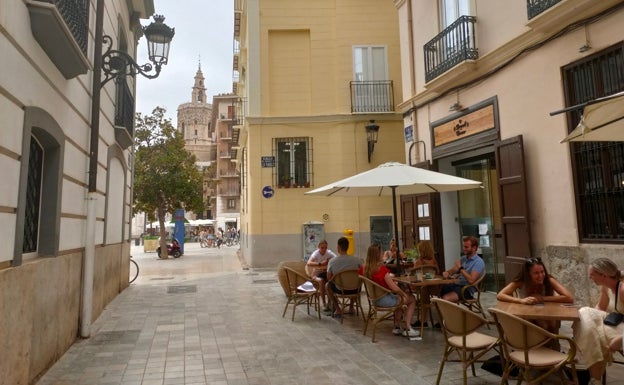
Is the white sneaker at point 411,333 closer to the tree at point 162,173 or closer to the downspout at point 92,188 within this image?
the downspout at point 92,188

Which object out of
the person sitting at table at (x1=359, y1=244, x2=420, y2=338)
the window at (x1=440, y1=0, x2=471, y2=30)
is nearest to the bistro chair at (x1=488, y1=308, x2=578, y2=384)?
the person sitting at table at (x1=359, y1=244, x2=420, y2=338)

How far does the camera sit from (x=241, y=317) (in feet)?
24.6

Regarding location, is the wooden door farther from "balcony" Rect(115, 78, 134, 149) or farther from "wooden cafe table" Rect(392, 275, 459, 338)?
"balcony" Rect(115, 78, 134, 149)

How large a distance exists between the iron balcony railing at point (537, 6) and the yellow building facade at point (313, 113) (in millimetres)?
8630

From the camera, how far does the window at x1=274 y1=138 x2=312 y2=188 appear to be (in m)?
15.2

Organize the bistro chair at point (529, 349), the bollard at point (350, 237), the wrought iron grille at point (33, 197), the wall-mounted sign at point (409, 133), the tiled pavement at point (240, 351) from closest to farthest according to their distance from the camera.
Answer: the bistro chair at point (529, 349)
the tiled pavement at point (240, 351)
the wrought iron grille at point (33, 197)
the wall-mounted sign at point (409, 133)
the bollard at point (350, 237)

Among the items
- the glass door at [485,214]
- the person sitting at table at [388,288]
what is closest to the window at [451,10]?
the glass door at [485,214]

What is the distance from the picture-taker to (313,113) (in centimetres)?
1548

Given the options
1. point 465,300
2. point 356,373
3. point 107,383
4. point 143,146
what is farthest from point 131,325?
point 143,146

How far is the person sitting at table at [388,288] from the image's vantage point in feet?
19.0

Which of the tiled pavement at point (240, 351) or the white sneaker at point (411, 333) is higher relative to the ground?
the white sneaker at point (411, 333)

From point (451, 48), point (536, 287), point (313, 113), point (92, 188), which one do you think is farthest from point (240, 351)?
point (313, 113)

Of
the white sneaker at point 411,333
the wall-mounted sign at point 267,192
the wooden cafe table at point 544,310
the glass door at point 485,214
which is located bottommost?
the white sneaker at point 411,333

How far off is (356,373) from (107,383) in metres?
2.45
